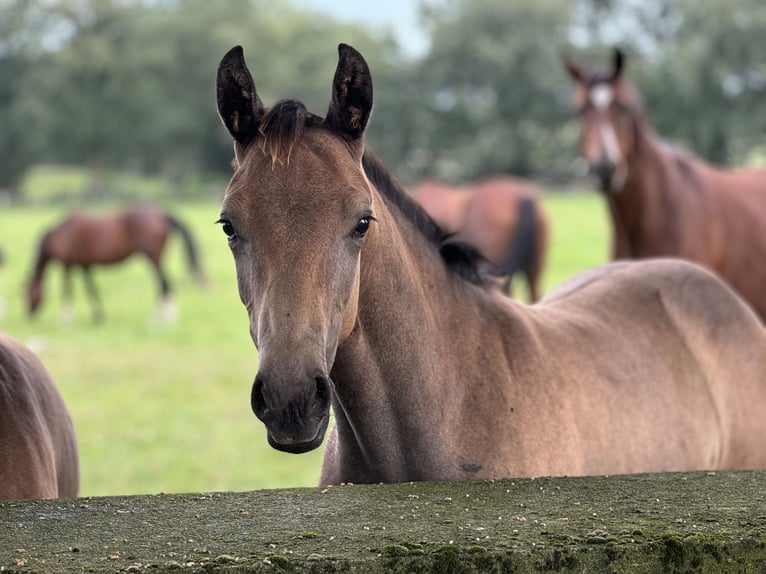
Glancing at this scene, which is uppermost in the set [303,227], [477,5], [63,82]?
Result: [477,5]

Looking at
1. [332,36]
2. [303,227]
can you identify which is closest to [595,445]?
[303,227]

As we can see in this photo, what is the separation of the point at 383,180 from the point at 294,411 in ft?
3.31

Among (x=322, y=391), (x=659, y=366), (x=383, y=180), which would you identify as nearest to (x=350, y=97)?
(x=383, y=180)

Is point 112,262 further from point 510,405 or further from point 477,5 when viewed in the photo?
point 477,5

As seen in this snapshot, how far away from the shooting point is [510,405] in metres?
2.97

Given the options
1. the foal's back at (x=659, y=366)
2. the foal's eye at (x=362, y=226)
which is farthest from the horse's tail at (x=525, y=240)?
the foal's eye at (x=362, y=226)

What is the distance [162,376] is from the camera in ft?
38.6

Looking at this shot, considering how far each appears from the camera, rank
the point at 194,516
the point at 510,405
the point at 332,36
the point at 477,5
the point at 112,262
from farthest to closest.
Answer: the point at 332,36 → the point at 477,5 → the point at 112,262 → the point at 510,405 → the point at 194,516

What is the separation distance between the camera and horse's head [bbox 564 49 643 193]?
7066mm

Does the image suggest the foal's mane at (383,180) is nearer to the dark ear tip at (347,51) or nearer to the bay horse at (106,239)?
the dark ear tip at (347,51)

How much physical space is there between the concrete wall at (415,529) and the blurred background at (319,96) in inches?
680

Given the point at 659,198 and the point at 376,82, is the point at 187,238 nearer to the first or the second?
the point at 659,198

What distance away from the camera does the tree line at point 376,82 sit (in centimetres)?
5181

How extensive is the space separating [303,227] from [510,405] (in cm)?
92
